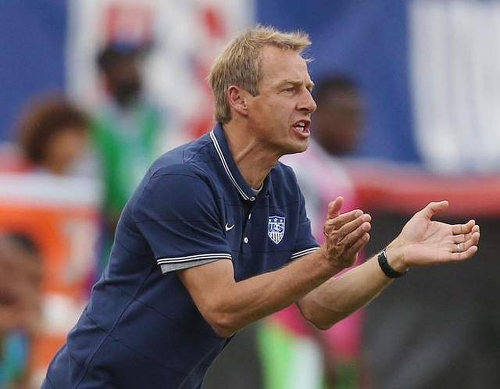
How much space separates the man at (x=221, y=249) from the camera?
5.39 meters

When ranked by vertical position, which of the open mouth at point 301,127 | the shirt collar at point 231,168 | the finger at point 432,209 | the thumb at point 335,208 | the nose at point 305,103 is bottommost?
the finger at point 432,209

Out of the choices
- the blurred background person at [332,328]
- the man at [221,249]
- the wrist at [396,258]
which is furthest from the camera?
the blurred background person at [332,328]

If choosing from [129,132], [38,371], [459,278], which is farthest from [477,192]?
[38,371]

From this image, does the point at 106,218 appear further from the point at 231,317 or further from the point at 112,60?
the point at 231,317

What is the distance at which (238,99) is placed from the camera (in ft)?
18.7

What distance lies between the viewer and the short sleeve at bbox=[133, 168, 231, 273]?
5422 millimetres

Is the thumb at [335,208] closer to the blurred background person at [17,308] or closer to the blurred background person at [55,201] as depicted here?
the blurred background person at [17,308]

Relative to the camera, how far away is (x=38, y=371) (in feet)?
30.0

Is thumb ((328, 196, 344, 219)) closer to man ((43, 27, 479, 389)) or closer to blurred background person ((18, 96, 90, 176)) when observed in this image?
man ((43, 27, 479, 389))

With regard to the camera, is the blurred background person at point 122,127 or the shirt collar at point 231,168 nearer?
the shirt collar at point 231,168

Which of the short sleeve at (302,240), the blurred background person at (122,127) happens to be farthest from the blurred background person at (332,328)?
the short sleeve at (302,240)

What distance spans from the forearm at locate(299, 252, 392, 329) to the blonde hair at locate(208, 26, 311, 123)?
77cm

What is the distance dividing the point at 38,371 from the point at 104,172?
1.30m

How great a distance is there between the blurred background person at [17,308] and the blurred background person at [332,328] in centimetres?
174
